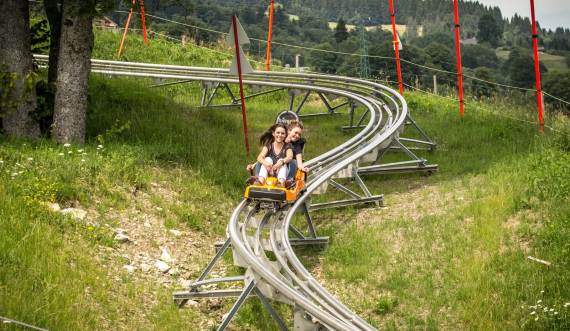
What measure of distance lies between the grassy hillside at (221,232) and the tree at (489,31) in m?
67.7

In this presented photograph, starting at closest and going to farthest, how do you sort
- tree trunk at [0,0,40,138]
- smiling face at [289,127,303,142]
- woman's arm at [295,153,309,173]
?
woman's arm at [295,153,309,173]
smiling face at [289,127,303,142]
tree trunk at [0,0,40,138]

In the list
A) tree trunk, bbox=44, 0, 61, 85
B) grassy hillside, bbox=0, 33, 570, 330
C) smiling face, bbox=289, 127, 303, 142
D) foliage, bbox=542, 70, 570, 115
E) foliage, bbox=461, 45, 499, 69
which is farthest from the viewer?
foliage, bbox=461, 45, 499, 69

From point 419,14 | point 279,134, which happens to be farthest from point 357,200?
point 419,14

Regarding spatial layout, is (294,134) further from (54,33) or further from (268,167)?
(54,33)

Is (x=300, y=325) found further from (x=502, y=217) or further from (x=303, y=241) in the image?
(x=502, y=217)

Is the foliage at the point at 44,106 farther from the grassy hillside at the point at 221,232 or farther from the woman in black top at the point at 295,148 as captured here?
the woman in black top at the point at 295,148

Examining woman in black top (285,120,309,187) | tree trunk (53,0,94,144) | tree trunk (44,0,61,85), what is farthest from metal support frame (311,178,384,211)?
tree trunk (44,0,61,85)

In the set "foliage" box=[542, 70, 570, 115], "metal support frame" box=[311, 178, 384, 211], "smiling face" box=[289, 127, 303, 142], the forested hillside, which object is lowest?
"metal support frame" box=[311, 178, 384, 211]

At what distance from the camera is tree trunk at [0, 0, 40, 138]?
11.2 metres

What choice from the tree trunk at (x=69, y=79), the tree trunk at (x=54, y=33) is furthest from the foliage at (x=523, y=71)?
the tree trunk at (x=69, y=79)

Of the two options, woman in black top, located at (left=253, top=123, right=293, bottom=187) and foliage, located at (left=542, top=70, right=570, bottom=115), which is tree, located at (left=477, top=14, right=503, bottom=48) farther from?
woman in black top, located at (left=253, top=123, right=293, bottom=187)

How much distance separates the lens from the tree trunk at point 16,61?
11164mm

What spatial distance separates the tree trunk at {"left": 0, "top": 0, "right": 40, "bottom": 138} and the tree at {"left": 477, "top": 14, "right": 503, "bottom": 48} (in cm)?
7123

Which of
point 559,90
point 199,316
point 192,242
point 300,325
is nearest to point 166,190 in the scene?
point 192,242
